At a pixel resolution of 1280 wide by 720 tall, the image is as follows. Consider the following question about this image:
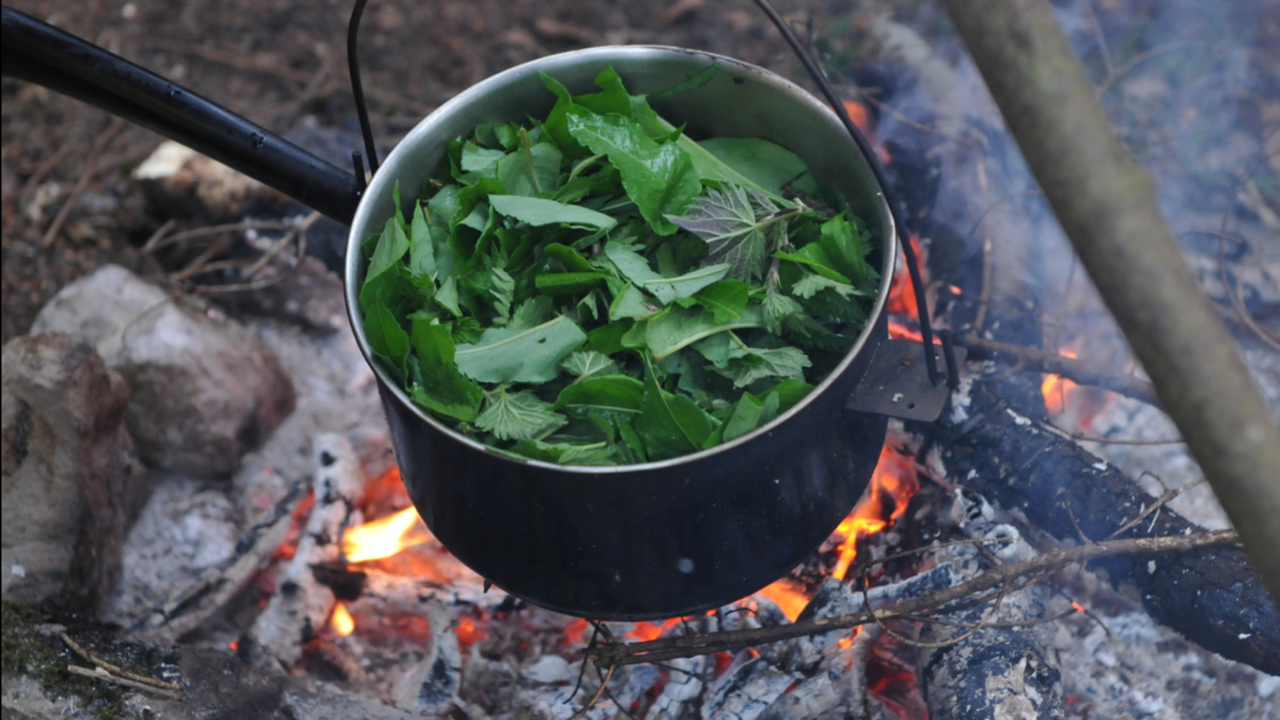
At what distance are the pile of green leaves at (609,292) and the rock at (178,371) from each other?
120 cm

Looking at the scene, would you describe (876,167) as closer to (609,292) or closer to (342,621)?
(609,292)

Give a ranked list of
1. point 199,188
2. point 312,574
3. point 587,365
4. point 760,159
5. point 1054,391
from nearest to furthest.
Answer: point 587,365 < point 760,159 < point 312,574 < point 1054,391 < point 199,188

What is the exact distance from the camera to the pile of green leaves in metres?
1.41

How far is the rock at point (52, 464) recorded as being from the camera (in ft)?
6.91

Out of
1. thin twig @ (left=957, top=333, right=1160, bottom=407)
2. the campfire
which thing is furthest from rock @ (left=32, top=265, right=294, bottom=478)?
thin twig @ (left=957, top=333, right=1160, bottom=407)

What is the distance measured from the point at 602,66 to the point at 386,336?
698 mm

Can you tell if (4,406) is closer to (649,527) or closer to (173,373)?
(173,373)

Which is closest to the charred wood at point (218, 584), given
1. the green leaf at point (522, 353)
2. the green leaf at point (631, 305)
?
the green leaf at point (522, 353)

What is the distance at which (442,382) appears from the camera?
1438 mm

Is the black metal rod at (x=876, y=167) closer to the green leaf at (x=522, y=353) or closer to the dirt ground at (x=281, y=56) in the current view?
the green leaf at (x=522, y=353)

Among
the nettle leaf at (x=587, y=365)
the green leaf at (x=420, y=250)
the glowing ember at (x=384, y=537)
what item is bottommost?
the glowing ember at (x=384, y=537)

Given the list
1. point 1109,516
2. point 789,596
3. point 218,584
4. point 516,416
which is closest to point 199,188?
point 218,584

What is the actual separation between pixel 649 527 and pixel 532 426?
23 cm

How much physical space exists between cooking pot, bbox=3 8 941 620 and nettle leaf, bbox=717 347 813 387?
100mm
